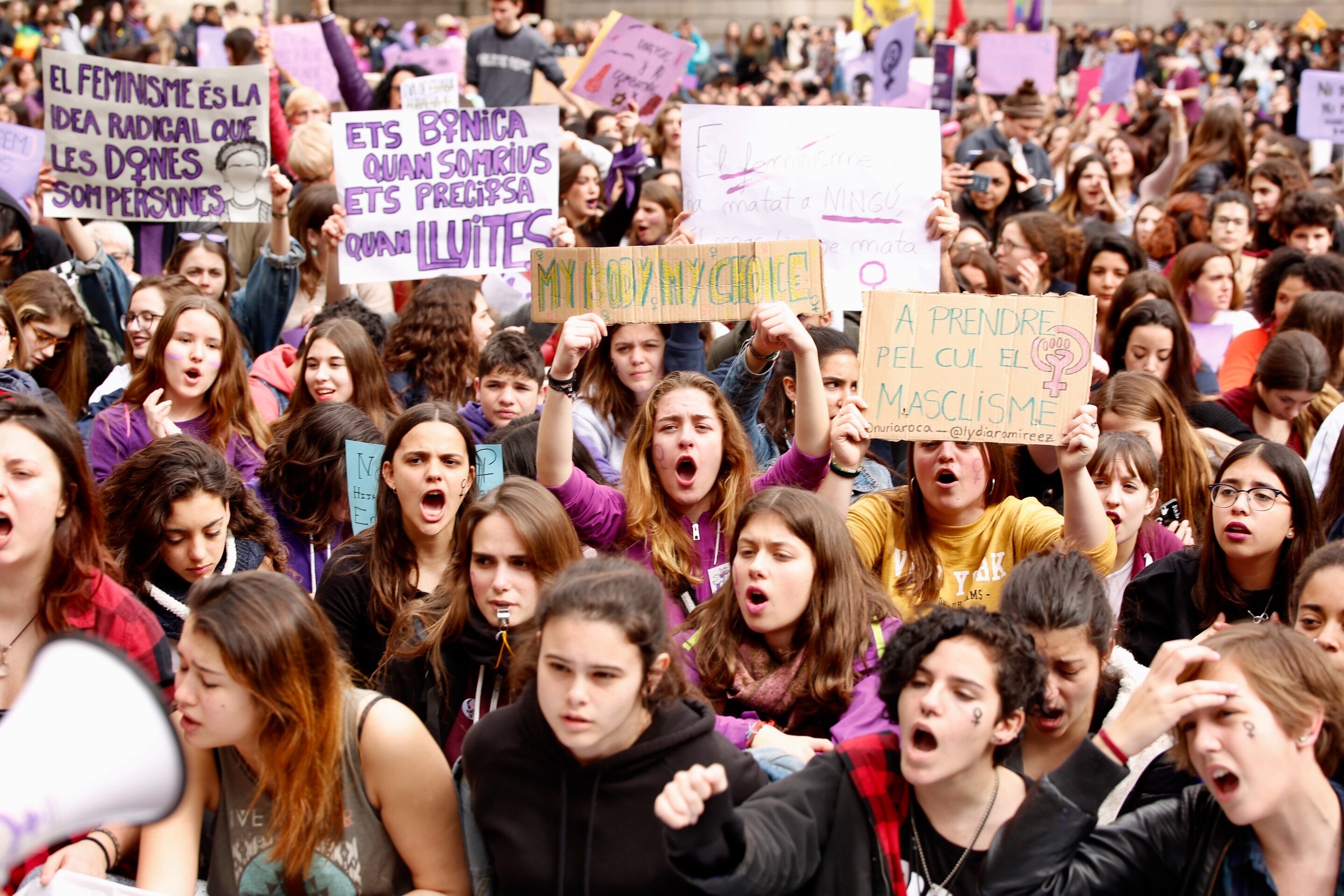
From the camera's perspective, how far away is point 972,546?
165 inches

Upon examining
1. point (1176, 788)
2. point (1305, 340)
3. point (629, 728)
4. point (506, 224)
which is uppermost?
point (506, 224)

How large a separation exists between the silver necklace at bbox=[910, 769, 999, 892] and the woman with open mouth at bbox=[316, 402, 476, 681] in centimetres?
171

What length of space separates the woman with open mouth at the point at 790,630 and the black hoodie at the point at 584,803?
51 cm

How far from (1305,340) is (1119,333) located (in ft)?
2.74

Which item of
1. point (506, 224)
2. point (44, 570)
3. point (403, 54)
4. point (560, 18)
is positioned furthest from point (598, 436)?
point (560, 18)

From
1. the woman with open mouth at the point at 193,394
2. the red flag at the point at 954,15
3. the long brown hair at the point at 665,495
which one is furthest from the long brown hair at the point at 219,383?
the red flag at the point at 954,15

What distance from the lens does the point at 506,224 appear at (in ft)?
21.9

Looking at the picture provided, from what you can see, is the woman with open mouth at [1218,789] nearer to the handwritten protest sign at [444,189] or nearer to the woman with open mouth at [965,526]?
the woman with open mouth at [965,526]

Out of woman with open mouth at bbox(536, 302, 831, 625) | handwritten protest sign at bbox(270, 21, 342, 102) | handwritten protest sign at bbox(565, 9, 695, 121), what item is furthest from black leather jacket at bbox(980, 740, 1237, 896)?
handwritten protest sign at bbox(270, 21, 342, 102)

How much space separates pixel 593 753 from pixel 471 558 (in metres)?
0.93

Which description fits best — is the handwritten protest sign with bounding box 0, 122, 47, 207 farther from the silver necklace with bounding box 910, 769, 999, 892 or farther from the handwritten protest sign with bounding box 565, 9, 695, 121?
the silver necklace with bounding box 910, 769, 999, 892

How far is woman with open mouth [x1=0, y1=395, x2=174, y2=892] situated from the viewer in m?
3.24

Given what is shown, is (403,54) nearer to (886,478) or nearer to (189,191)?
(189,191)

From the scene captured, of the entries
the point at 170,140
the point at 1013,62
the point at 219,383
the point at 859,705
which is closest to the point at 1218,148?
the point at 1013,62
